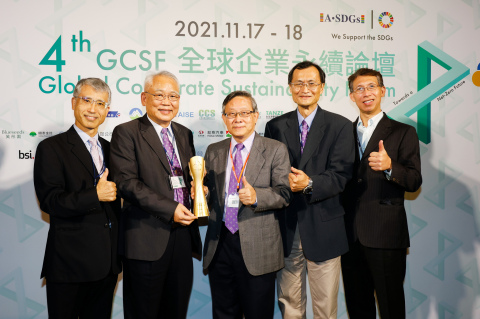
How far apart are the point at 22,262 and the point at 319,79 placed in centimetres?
315

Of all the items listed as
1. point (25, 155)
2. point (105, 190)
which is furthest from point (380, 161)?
point (25, 155)

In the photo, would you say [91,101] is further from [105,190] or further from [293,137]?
[293,137]

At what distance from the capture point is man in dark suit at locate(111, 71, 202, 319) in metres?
2.46

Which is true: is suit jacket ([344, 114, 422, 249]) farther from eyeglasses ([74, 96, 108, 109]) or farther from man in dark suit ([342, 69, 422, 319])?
eyeglasses ([74, 96, 108, 109])

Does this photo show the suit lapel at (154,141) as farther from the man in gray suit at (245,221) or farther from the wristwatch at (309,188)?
the wristwatch at (309,188)

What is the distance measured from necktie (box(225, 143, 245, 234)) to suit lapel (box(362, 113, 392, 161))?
1.02m

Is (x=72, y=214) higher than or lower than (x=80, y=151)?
lower

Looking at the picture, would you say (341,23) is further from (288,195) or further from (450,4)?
(288,195)

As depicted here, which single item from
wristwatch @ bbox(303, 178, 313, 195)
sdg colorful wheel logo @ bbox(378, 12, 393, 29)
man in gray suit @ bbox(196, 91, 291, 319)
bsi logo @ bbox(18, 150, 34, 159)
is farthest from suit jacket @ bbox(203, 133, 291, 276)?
sdg colorful wheel logo @ bbox(378, 12, 393, 29)

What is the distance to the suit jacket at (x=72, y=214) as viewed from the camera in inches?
97.5

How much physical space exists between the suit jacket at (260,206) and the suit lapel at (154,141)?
334mm

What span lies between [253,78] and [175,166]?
4.97 feet

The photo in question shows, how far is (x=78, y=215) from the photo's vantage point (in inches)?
99.0

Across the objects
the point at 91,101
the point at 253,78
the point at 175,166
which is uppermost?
the point at 253,78
